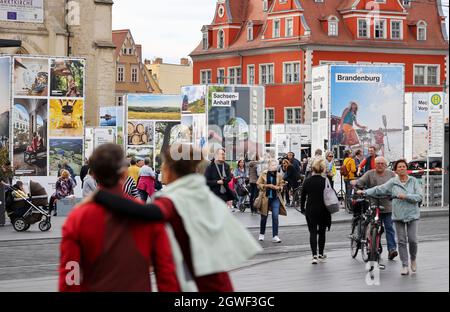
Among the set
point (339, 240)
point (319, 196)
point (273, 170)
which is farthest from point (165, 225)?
point (339, 240)

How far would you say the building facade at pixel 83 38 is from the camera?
245 ft

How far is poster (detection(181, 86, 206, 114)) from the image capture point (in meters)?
41.3

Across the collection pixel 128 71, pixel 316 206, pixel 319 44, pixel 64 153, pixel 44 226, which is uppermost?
pixel 319 44

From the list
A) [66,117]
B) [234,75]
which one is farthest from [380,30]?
[66,117]

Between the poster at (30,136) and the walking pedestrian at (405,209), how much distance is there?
851 inches

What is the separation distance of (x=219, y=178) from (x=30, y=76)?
48.3 ft

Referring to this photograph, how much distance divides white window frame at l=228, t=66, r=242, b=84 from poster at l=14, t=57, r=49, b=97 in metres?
60.5

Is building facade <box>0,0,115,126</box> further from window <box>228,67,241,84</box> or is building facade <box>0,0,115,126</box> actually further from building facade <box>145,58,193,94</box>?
building facade <box>145,58,193,94</box>

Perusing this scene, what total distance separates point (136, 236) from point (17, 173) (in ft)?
100

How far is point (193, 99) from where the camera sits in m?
41.9

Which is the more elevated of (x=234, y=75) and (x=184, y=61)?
(x=184, y=61)

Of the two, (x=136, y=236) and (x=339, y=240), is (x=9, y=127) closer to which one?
(x=339, y=240)

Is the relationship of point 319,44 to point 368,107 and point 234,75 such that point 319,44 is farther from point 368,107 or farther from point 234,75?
point 368,107
